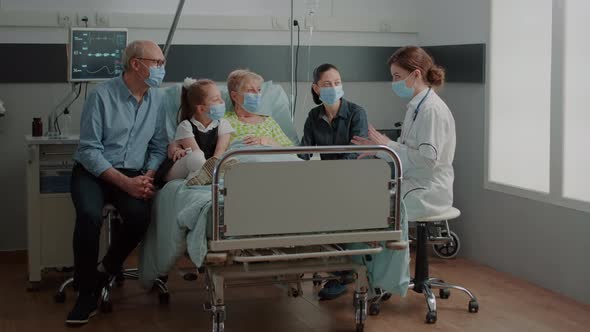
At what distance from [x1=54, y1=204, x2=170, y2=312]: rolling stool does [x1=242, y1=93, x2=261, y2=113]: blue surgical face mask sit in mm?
856

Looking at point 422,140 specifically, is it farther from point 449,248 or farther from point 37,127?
point 37,127

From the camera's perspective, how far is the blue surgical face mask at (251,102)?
4371 millimetres

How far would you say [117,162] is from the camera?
4.20 meters

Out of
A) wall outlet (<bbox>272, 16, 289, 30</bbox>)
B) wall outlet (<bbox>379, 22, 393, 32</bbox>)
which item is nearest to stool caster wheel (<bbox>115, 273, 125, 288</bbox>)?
wall outlet (<bbox>272, 16, 289, 30</bbox>)

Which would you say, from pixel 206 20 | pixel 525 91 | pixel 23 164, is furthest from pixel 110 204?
pixel 525 91

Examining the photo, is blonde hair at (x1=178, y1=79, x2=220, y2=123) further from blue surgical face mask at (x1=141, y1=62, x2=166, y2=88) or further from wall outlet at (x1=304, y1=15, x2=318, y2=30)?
wall outlet at (x1=304, y1=15, x2=318, y2=30)

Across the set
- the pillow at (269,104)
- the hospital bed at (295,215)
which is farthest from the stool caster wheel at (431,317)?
the pillow at (269,104)

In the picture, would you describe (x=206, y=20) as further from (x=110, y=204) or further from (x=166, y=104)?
(x=110, y=204)

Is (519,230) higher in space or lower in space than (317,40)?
lower

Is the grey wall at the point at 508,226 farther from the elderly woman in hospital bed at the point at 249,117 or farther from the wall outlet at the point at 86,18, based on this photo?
the wall outlet at the point at 86,18

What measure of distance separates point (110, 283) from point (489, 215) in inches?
89.6

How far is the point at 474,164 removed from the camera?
5.21 m

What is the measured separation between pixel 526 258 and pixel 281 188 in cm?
198

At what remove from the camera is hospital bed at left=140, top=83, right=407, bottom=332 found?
3.23 meters
